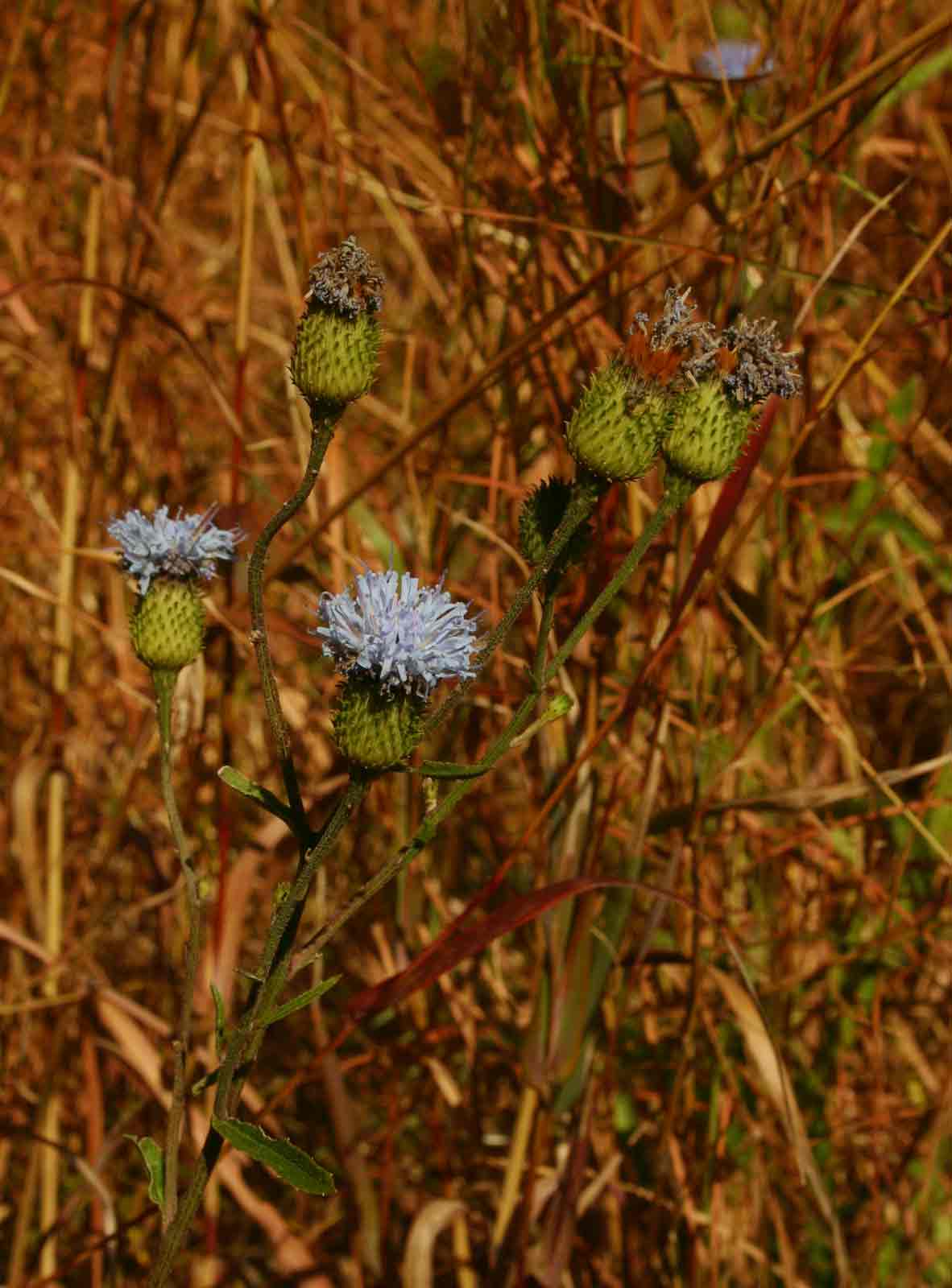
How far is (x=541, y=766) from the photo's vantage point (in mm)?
1951

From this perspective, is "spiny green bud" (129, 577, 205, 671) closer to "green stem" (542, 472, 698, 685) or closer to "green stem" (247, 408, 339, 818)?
"green stem" (247, 408, 339, 818)

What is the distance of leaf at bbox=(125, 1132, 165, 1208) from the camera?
123 cm

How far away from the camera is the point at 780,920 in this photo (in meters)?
2.27

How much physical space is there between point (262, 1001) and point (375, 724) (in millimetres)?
259

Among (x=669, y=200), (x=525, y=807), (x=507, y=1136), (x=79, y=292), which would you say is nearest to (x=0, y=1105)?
(x=507, y=1136)

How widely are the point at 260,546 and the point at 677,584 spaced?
28.3 inches

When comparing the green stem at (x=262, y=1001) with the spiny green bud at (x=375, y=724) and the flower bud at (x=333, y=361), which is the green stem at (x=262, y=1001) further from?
the flower bud at (x=333, y=361)

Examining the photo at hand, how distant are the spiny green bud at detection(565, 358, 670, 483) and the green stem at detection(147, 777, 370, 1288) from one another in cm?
36

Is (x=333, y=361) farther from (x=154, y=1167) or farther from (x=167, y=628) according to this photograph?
(x=154, y=1167)

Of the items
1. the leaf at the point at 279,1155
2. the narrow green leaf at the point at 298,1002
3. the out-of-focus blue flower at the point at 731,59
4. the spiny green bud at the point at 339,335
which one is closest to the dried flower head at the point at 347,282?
the spiny green bud at the point at 339,335

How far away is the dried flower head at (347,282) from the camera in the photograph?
1226 mm

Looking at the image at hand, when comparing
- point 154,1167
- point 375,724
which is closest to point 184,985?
point 154,1167

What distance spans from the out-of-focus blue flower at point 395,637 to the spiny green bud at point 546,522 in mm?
146

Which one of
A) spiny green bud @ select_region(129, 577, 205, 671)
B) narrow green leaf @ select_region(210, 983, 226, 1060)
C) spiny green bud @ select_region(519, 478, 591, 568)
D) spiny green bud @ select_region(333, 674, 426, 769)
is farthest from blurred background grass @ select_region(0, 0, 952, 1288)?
narrow green leaf @ select_region(210, 983, 226, 1060)
